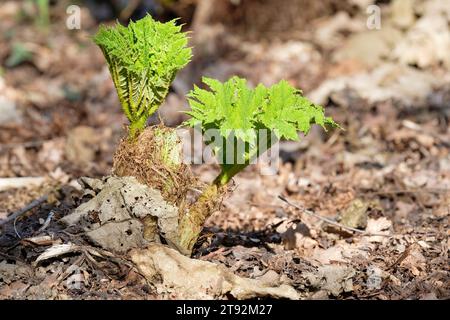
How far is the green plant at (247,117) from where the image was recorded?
112 inches

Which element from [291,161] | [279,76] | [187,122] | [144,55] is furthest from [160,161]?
[279,76]

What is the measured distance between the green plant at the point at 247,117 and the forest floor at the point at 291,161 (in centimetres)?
48

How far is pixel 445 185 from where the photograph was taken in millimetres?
4582

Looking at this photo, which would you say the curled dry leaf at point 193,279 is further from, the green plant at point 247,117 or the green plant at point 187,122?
the green plant at point 247,117

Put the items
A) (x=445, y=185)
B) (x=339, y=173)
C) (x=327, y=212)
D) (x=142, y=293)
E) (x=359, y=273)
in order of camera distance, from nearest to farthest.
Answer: (x=142, y=293)
(x=359, y=273)
(x=327, y=212)
(x=445, y=185)
(x=339, y=173)

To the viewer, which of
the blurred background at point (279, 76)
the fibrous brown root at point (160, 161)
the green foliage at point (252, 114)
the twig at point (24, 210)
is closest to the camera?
the green foliage at point (252, 114)

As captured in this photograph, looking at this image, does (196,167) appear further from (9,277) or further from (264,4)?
(264,4)

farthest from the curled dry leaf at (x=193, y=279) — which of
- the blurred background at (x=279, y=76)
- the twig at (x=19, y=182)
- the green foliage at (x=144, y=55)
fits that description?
the twig at (x=19, y=182)

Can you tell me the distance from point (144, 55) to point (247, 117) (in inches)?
23.3

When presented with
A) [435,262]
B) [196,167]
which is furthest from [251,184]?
[435,262]

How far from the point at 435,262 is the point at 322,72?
360 centimetres

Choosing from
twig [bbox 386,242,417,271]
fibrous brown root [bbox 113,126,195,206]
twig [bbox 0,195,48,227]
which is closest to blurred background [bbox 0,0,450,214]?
twig [bbox 0,195,48,227]

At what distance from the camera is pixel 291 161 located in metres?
5.24

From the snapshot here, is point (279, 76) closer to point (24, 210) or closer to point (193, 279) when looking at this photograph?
point (24, 210)
